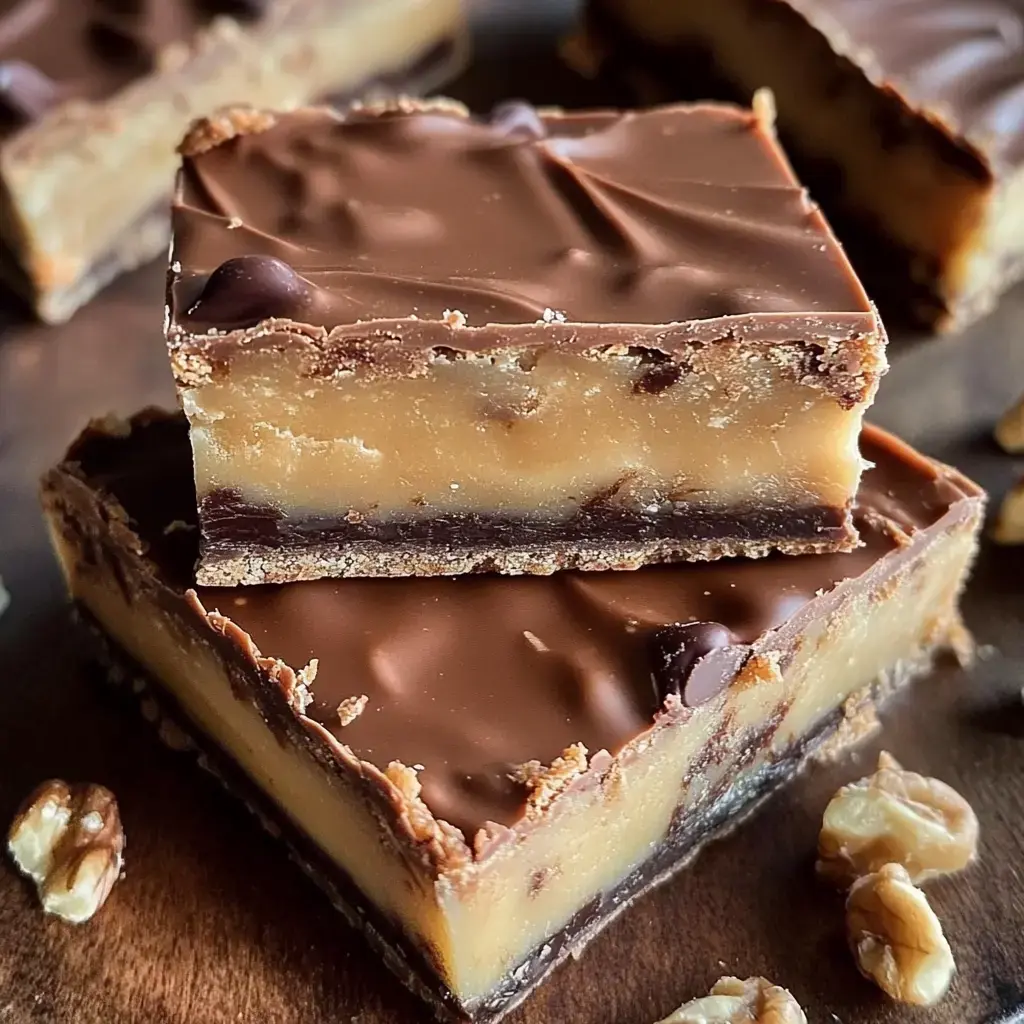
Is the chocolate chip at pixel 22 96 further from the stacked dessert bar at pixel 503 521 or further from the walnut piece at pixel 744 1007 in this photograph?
the walnut piece at pixel 744 1007

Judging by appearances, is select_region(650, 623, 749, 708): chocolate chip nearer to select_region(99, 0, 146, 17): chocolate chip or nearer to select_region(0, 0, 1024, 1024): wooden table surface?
select_region(0, 0, 1024, 1024): wooden table surface

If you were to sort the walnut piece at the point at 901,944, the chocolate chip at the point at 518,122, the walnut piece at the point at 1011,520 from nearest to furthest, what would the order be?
the walnut piece at the point at 901,944
the chocolate chip at the point at 518,122
the walnut piece at the point at 1011,520

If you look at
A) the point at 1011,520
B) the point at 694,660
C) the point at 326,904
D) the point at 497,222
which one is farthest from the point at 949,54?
the point at 326,904

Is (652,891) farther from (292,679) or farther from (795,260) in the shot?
(795,260)

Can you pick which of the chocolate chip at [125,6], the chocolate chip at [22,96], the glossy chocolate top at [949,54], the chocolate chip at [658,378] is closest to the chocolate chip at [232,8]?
the chocolate chip at [125,6]

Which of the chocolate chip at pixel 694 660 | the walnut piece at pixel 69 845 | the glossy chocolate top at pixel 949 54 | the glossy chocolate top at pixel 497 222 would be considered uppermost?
the glossy chocolate top at pixel 497 222

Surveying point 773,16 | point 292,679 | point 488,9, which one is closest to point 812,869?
point 292,679
